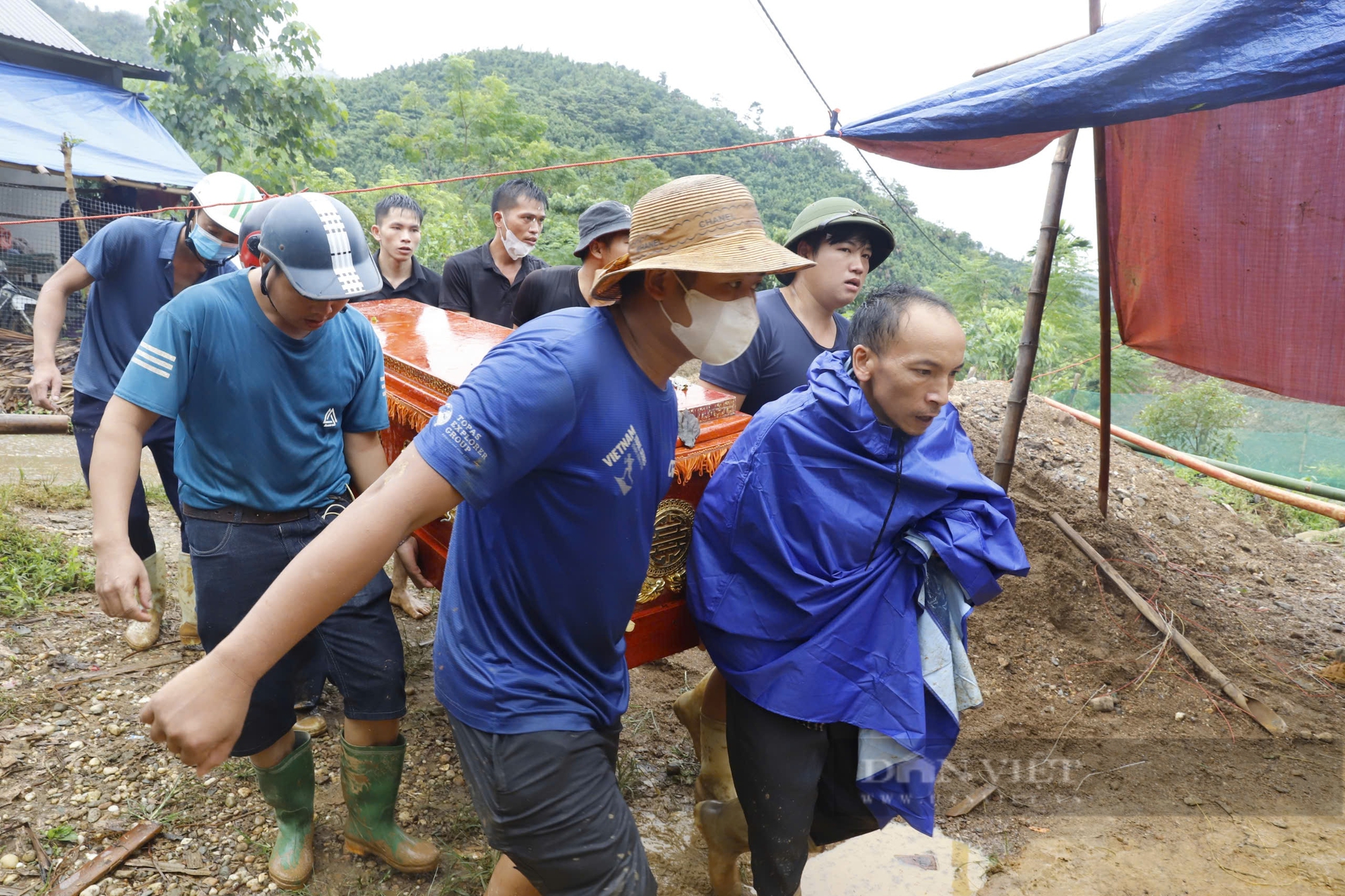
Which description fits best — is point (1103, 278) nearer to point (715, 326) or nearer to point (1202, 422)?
point (715, 326)

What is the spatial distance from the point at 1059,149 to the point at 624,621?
361 centimetres

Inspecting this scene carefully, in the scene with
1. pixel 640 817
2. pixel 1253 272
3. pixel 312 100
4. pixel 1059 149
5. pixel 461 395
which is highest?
pixel 312 100

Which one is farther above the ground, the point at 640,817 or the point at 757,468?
A: the point at 757,468

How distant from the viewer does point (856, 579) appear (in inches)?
80.4

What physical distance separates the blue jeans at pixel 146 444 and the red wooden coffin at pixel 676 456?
0.91m

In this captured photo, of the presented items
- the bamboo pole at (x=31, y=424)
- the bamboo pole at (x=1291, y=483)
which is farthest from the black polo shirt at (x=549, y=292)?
the bamboo pole at (x=1291, y=483)

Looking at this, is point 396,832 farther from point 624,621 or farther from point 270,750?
point 624,621

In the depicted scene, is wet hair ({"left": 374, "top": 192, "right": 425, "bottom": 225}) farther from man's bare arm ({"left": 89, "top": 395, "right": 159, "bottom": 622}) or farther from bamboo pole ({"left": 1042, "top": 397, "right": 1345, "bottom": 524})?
bamboo pole ({"left": 1042, "top": 397, "right": 1345, "bottom": 524})

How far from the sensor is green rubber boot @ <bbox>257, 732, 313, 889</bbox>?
231cm

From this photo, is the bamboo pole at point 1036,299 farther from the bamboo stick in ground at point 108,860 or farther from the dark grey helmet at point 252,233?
the bamboo stick in ground at point 108,860

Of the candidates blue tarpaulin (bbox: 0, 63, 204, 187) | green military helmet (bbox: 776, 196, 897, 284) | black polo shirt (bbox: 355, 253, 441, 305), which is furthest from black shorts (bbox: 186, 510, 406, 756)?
blue tarpaulin (bbox: 0, 63, 204, 187)

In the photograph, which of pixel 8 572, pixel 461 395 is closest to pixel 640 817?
pixel 461 395

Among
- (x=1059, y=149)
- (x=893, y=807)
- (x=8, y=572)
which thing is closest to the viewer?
(x=893, y=807)

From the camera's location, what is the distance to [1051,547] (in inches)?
184
